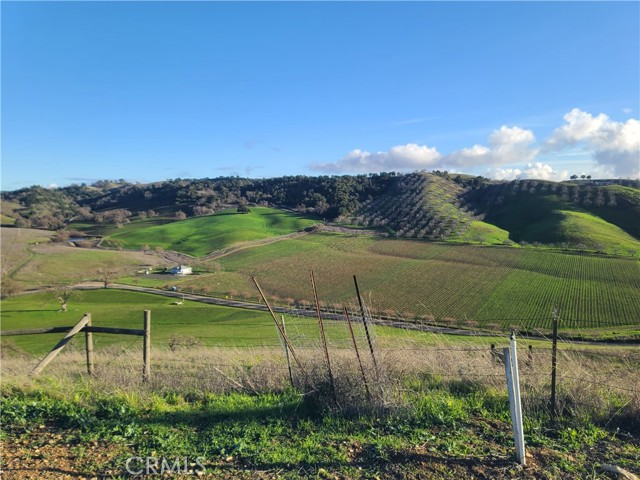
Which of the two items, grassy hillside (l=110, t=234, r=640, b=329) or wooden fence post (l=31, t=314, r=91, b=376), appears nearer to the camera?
wooden fence post (l=31, t=314, r=91, b=376)

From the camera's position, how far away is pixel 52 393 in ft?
20.4

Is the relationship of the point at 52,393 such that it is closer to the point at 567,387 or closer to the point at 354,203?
the point at 567,387

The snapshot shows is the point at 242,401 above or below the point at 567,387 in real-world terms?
below

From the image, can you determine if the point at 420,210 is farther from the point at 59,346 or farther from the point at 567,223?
the point at 59,346

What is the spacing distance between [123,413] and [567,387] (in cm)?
615

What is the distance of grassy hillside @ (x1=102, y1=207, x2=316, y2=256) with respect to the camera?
92.6 meters

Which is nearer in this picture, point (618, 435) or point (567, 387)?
point (618, 435)

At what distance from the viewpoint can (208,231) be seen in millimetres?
103125

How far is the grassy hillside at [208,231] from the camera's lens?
304 feet

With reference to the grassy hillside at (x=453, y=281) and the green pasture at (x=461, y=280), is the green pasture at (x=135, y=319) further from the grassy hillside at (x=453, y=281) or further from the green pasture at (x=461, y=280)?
the green pasture at (x=461, y=280)

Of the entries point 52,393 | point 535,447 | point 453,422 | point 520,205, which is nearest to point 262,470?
point 453,422

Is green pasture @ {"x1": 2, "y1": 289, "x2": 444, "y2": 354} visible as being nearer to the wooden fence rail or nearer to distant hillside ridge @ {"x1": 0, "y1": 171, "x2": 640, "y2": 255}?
the wooden fence rail

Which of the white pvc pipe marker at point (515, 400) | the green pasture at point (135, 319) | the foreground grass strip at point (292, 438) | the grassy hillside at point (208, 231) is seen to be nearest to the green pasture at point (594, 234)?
the grassy hillside at point (208, 231)

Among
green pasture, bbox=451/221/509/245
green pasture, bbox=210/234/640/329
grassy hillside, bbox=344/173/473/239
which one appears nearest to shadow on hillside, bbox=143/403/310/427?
green pasture, bbox=210/234/640/329
